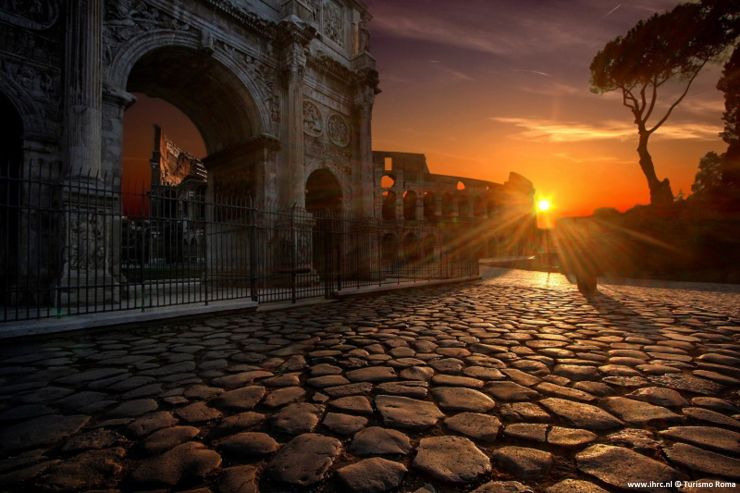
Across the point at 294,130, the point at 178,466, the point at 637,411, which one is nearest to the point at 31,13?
the point at 294,130

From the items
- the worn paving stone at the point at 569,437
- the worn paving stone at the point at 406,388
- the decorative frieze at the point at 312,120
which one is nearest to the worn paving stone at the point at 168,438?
the worn paving stone at the point at 406,388

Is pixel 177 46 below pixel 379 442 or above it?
above

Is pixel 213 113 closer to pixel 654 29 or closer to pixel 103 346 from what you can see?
pixel 103 346

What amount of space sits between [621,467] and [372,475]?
102cm

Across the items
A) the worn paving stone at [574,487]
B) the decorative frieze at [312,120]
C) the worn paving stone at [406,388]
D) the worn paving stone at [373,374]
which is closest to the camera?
the worn paving stone at [574,487]

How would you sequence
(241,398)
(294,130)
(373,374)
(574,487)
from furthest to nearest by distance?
(294,130) < (373,374) < (241,398) < (574,487)

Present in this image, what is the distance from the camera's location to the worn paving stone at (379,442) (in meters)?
1.52

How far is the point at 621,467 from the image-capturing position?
138cm

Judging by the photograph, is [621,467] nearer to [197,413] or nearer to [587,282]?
[197,413]

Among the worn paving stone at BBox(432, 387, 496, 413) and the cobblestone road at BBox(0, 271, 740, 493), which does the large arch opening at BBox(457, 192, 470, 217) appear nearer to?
the cobblestone road at BBox(0, 271, 740, 493)

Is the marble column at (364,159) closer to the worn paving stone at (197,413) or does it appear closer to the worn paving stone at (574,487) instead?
the worn paving stone at (197,413)

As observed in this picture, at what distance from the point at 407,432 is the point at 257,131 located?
980cm

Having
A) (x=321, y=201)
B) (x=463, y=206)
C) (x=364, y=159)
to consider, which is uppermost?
(x=463, y=206)

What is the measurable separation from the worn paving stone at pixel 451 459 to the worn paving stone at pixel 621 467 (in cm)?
41
